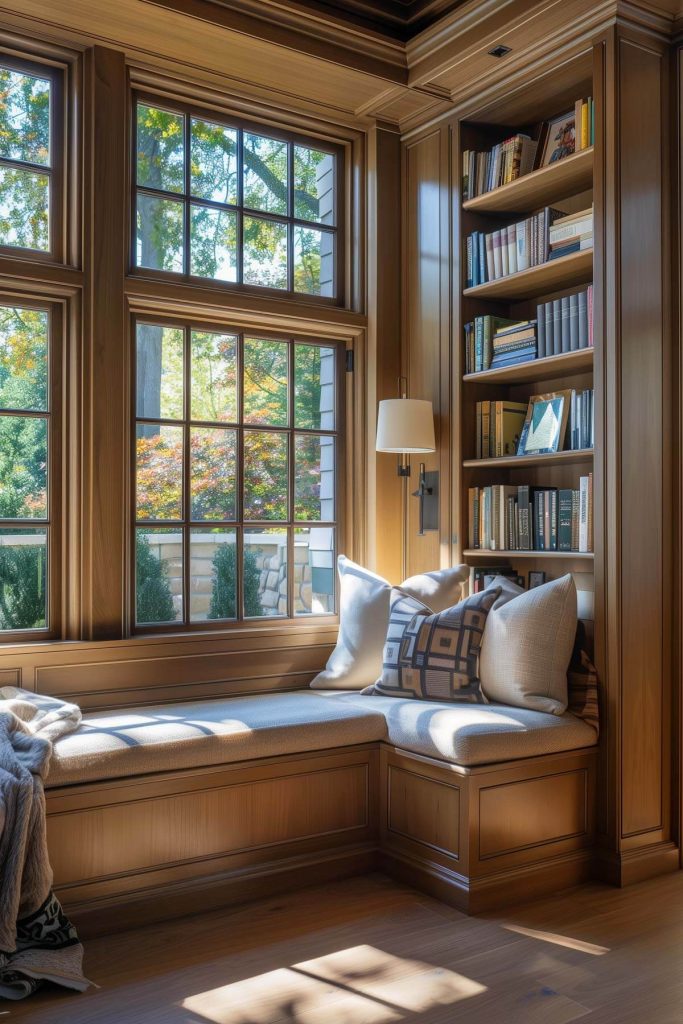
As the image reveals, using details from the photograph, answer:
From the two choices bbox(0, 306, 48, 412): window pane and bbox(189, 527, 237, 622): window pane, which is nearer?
bbox(0, 306, 48, 412): window pane

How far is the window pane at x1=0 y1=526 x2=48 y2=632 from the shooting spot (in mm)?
3449

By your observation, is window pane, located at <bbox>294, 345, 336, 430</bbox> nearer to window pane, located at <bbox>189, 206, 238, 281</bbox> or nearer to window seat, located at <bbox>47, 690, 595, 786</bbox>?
window pane, located at <bbox>189, 206, 238, 281</bbox>

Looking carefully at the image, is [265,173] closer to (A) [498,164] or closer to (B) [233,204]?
(B) [233,204]

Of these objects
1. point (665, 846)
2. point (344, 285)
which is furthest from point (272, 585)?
point (665, 846)

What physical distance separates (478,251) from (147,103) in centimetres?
153

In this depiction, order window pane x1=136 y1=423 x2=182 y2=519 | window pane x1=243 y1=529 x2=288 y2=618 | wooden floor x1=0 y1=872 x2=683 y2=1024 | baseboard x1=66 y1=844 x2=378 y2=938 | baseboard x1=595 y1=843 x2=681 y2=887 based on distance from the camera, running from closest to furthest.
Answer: wooden floor x1=0 y1=872 x2=683 y2=1024
baseboard x1=66 y1=844 x2=378 y2=938
baseboard x1=595 y1=843 x2=681 y2=887
window pane x1=136 y1=423 x2=182 y2=519
window pane x1=243 y1=529 x2=288 y2=618

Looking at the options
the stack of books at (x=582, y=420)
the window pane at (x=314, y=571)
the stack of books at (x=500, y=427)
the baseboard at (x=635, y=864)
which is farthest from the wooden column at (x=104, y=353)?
the baseboard at (x=635, y=864)

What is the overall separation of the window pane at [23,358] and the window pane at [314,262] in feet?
4.01

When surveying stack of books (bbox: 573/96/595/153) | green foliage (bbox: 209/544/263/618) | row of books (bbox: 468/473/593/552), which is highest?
stack of books (bbox: 573/96/595/153)

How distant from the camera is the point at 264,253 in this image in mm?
4074

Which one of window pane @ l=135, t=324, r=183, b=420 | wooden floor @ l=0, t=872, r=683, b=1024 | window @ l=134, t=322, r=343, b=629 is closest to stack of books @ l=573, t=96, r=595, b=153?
window @ l=134, t=322, r=343, b=629

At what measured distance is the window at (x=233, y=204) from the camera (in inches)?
149

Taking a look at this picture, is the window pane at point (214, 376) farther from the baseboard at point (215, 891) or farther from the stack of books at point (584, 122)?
the baseboard at point (215, 891)

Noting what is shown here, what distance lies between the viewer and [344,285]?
4316 millimetres
